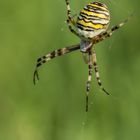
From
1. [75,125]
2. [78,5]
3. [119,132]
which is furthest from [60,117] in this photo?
[78,5]

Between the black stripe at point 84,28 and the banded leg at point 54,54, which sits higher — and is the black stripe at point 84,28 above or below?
above

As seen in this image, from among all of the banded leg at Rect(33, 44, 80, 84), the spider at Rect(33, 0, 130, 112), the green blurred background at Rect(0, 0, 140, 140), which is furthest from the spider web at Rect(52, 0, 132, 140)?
the banded leg at Rect(33, 44, 80, 84)

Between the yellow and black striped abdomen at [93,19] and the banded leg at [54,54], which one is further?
the banded leg at [54,54]

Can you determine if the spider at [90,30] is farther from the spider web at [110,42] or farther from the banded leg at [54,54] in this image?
the spider web at [110,42]

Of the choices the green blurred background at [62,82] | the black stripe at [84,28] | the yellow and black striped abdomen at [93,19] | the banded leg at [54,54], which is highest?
the yellow and black striped abdomen at [93,19]

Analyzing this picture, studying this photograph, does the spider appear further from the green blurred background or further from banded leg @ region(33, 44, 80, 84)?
the green blurred background

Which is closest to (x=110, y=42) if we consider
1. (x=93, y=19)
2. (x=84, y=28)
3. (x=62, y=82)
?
(x=62, y=82)

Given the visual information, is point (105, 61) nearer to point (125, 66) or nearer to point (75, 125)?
point (125, 66)

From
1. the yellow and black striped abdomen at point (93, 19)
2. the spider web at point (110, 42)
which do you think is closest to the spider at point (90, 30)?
the yellow and black striped abdomen at point (93, 19)

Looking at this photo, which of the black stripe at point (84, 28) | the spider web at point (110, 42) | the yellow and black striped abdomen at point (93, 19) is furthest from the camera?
the spider web at point (110, 42)
